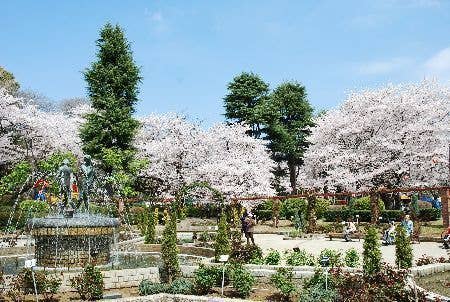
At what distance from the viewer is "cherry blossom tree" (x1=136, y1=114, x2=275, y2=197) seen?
43.5m

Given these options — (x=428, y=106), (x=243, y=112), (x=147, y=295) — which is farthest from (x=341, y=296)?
(x=243, y=112)

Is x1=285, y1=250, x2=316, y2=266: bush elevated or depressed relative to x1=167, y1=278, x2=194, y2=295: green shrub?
elevated

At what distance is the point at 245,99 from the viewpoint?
53062mm

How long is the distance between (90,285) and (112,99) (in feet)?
97.2

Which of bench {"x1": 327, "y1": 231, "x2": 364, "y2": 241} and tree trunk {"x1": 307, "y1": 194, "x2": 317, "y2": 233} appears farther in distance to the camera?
tree trunk {"x1": 307, "y1": 194, "x2": 317, "y2": 233}

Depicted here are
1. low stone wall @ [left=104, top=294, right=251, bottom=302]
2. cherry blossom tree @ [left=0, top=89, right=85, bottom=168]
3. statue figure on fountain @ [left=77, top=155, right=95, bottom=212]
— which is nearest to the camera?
low stone wall @ [left=104, top=294, right=251, bottom=302]

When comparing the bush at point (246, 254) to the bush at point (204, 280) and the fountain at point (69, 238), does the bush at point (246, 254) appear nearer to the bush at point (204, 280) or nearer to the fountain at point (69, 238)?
the bush at point (204, 280)

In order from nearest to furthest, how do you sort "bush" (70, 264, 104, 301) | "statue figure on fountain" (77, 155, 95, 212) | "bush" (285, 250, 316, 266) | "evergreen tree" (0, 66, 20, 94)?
1. "bush" (70, 264, 104, 301)
2. "bush" (285, 250, 316, 266)
3. "statue figure on fountain" (77, 155, 95, 212)
4. "evergreen tree" (0, 66, 20, 94)

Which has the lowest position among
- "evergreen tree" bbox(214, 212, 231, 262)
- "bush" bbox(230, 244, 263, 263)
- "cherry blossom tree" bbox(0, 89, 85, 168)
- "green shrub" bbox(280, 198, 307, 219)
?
"bush" bbox(230, 244, 263, 263)

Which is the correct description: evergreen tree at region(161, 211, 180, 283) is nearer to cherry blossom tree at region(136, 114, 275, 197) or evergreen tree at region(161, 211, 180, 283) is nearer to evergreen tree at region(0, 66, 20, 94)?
cherry blossom tree at region(136, 114, 275, 197)

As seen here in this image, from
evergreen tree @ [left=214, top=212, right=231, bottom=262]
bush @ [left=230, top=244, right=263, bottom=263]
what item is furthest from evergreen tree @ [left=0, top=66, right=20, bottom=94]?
bush @ [left=230, top=244, right=263, bottom=263]

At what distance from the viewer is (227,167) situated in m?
42.9

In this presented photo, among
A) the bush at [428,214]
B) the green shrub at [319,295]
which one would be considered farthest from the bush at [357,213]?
the green shrub at [319,295]

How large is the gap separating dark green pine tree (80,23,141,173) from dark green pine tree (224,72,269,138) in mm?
12248
